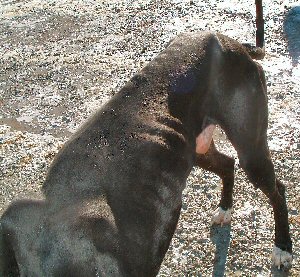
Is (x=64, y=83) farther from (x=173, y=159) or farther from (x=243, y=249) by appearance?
(x=173, y=159)

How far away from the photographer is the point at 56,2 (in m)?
9.99

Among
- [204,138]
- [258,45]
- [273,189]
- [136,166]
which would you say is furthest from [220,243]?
[136,166]

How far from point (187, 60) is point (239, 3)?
5.49m

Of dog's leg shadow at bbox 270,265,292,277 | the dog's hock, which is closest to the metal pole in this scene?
the dog's hock

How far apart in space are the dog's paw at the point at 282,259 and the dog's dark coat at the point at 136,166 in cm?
86

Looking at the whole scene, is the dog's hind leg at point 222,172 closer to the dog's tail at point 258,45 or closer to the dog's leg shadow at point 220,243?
the dog's leg shadow at point 220,243

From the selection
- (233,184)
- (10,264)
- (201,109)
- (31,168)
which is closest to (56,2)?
(31,168)

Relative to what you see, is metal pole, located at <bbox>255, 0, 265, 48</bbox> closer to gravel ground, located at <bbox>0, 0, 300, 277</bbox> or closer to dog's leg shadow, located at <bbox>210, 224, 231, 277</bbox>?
gravel ground, located at <bbox>0, 0, 300, 277</bbox>

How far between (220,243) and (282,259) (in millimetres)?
545

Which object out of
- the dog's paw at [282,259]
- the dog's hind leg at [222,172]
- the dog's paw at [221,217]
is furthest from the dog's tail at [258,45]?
the dog's paw at [282,259]

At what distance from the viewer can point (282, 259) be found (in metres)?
4.18

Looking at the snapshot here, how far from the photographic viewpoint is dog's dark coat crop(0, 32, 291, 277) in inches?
109

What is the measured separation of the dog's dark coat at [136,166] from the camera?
278 centimetres

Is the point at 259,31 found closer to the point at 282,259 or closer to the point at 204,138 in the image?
the point at 204,138
